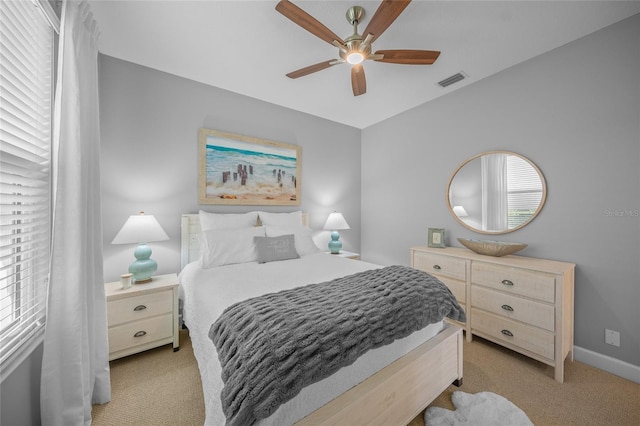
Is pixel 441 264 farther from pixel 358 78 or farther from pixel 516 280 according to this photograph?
pixel 358 78

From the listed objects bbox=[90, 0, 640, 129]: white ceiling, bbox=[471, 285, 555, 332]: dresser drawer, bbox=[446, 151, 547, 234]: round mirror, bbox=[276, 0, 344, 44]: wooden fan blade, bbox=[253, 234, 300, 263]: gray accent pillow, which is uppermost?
bbox=[90, 0, 640, 129]: white ceiling

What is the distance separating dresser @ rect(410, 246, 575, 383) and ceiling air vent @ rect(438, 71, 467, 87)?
1.88 metres

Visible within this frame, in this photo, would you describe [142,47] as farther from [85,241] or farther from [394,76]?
[394,76]

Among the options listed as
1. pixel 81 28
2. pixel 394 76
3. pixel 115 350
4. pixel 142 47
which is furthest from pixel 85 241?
pixel 394 76

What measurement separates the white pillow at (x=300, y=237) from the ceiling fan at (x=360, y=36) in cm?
151

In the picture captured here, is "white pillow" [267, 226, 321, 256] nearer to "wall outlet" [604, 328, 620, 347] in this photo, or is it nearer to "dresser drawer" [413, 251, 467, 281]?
"dresser drawer" [413, 251, 467, 281]

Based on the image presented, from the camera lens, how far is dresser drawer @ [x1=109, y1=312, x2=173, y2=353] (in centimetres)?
186

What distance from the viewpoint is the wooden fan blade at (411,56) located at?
1.73 metres

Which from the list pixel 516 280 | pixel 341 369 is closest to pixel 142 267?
pixel 341 369

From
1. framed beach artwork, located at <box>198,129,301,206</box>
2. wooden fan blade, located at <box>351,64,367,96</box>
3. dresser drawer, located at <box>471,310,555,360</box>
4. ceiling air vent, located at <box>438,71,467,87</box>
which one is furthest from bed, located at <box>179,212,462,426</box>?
ceiling air vent, located at <box>438,71,467,87</box>

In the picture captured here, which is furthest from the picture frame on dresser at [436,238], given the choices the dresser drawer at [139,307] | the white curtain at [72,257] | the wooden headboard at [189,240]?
the white curtain at [72,257]

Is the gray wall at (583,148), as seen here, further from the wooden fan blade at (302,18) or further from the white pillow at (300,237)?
the wooden fan blade at (302,18)

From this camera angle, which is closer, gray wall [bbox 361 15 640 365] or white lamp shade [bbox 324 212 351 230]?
gray wall [bbox 361 15 640 365]

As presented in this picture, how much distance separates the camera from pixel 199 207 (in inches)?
108
